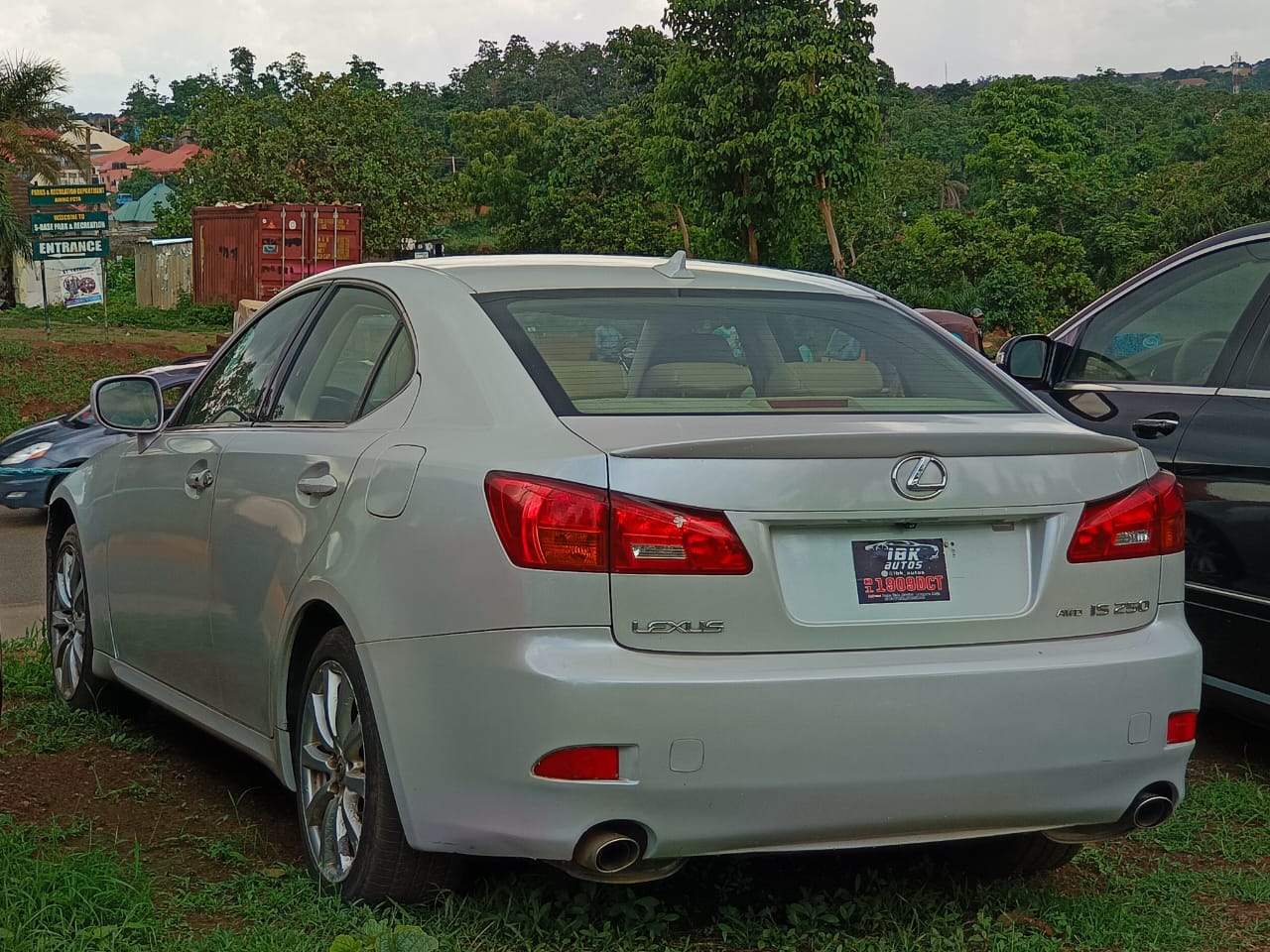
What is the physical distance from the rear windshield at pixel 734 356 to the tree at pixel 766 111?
35186 mm

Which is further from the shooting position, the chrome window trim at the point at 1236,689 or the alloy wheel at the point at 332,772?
the chrome window trim at the point at 1236,689

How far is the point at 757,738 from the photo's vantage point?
3293 millimetres

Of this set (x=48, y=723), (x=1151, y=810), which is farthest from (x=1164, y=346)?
(x=48, y=723)

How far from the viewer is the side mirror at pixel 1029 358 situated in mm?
5984

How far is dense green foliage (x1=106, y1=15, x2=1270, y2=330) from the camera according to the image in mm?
39156

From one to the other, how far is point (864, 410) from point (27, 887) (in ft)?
7.09

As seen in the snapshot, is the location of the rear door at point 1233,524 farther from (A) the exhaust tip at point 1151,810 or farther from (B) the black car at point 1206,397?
(A) the exhaust tip at point 1151,810

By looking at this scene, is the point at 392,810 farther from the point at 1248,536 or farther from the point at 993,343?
the point at 993,343

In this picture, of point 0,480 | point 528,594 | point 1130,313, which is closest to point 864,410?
point 528,594

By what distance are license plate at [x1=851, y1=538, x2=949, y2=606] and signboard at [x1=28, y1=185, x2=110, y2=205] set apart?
86.2 ft

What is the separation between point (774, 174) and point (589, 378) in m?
37.1

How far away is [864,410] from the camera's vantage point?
379 centimetres

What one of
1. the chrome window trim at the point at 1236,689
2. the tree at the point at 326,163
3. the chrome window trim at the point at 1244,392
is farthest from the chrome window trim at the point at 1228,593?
the tree at the point at 326,163

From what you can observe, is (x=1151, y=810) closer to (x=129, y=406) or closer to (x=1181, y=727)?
(x=1181, y=727)
